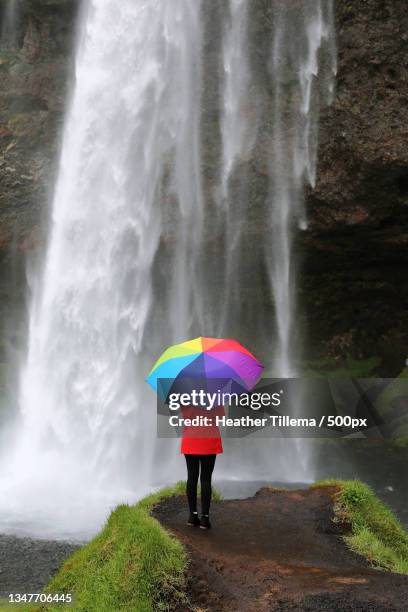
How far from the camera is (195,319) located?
21.8m

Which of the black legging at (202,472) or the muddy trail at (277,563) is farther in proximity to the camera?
the black legging at (202,472)

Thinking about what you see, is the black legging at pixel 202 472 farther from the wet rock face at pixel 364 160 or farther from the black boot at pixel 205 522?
the wet rock face at pixel 364 160

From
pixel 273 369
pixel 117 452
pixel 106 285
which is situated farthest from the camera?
pixel 273 369

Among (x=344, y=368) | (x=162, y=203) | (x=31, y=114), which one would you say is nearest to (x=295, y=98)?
(x=162, y=203)

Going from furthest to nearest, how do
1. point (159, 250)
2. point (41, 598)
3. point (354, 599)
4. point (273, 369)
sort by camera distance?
1. point (273, 369)
2. point (159, 250)
3. point (41, 598)
4. point (354, 599)

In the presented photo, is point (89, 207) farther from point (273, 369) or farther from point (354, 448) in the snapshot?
point (354, 448)

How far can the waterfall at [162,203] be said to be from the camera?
63.0 feet

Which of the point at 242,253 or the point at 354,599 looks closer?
the point at 354,599

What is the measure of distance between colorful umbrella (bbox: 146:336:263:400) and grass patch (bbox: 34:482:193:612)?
1.39m

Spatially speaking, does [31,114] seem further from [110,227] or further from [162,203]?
[162,203]

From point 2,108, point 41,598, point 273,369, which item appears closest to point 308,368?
point 273,369

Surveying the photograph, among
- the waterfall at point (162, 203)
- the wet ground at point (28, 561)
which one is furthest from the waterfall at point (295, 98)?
the wet ground at point (28, 561)

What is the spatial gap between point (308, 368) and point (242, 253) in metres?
5.01

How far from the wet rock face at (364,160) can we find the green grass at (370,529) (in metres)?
12.4
